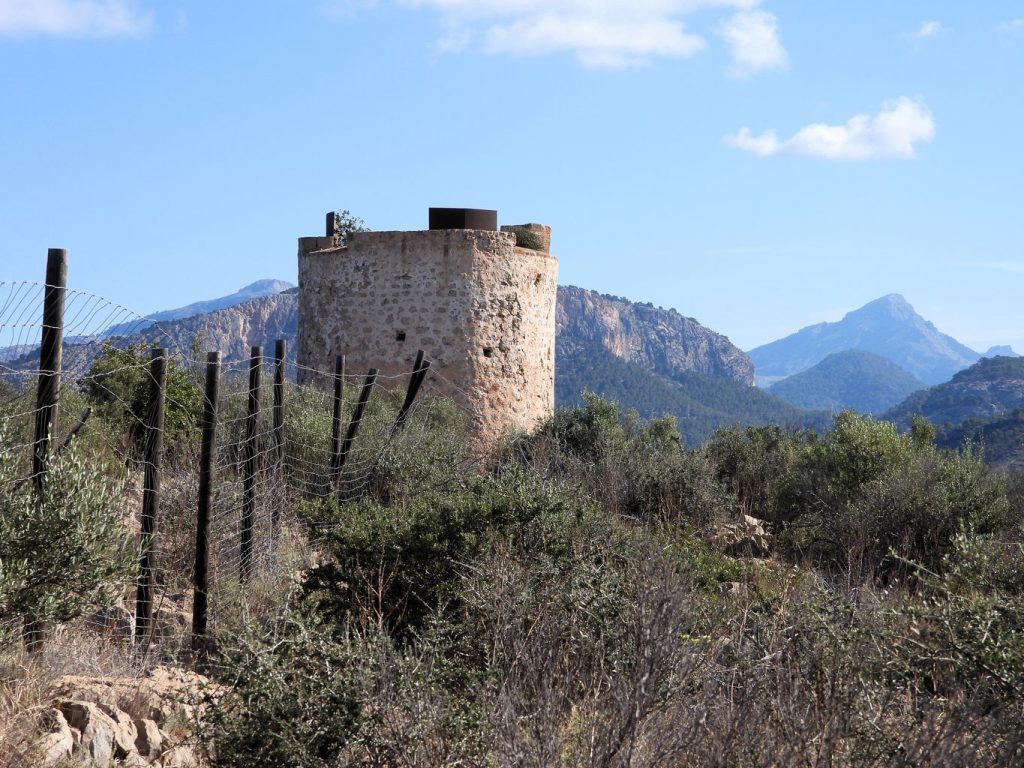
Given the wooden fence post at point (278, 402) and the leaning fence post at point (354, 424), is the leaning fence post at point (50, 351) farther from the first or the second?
the leaning fence post at point (354, 424)

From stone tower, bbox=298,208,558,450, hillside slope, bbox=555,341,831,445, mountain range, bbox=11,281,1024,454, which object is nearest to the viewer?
stone tower, bbox=298,208,558,450

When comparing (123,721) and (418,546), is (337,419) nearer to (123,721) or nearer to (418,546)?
(418,546)

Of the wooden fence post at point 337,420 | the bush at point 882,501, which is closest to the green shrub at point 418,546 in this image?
the wooden fence post at point 337,420

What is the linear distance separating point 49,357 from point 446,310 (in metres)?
11.0

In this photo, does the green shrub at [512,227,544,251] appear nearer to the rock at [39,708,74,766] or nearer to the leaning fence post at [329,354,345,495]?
the leaning fence post at [329,354,345,495]

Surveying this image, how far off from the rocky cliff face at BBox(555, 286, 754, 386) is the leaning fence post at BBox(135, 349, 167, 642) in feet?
393

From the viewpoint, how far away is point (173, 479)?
9.55 meters

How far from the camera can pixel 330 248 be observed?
58.5 ft

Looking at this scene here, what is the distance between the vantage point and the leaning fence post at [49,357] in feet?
18.4

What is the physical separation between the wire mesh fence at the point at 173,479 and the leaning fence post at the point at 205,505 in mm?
15

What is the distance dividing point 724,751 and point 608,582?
2.17m

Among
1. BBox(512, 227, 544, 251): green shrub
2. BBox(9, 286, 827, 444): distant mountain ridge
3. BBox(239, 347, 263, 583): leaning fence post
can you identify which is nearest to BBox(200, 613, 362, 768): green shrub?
BBox(239, 347, 263, 583): leaning fence post

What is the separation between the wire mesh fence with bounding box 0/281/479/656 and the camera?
5445mm

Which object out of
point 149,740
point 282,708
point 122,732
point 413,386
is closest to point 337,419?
point 413,386
